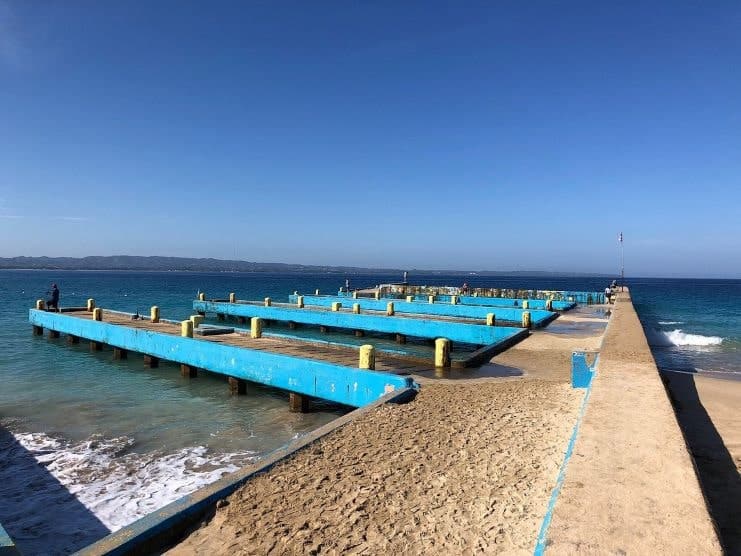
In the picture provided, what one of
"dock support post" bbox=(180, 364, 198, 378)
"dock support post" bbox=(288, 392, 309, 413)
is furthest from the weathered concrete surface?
"dock support post" bbox=(180, 364, 198, 378)

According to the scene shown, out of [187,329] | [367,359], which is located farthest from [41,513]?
[187,329]

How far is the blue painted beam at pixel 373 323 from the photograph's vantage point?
19734mm

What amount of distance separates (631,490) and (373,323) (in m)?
20.0

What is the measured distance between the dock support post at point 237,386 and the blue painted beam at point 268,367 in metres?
0.29

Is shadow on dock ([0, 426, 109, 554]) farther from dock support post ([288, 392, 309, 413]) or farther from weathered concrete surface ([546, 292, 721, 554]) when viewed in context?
weathered concrete surface ([546, 292, 721, 554])

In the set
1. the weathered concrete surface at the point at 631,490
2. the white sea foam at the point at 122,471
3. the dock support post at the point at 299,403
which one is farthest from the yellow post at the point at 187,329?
the weathered concrete surface at the point at 631,490

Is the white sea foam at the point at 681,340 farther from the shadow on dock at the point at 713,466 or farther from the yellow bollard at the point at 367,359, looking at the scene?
the yellow bollard at the point at 367,359

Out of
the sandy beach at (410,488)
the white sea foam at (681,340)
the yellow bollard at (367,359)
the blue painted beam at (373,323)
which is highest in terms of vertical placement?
the yellow bollard at (367,359)

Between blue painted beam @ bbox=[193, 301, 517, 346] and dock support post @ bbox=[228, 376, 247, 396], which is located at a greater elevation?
blue painted beam @ bbox=[193, 301, 517, 346]

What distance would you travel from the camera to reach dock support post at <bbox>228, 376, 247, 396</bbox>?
45.7ft

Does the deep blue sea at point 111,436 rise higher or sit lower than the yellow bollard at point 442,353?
lower

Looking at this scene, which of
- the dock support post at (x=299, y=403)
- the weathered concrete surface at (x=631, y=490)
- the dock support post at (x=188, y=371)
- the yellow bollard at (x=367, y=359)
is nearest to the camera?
the weathered concrete surface at (x=631, y=490)

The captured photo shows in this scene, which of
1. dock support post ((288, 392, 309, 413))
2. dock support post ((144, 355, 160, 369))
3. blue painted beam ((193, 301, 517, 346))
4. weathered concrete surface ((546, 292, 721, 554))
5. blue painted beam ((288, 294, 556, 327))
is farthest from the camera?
blue painted beam ((288, 294, 556, 327))

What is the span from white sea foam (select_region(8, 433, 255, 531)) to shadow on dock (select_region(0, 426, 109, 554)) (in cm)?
14
